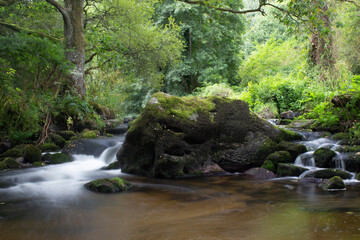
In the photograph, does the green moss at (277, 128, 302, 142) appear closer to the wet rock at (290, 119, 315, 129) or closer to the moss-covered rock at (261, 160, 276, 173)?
the moss-covered rock at (261, 160, 276, 173)

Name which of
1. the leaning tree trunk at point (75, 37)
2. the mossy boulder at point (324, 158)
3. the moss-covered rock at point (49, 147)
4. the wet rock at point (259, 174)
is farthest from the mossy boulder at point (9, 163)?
the mossy boulder at point (324, 158)

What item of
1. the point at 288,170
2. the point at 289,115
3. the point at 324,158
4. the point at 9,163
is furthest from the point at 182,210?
the point at 289,115

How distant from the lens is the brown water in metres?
3.18

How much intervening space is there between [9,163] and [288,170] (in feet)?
25.6

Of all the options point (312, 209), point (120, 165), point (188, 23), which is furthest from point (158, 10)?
point (312, 209)

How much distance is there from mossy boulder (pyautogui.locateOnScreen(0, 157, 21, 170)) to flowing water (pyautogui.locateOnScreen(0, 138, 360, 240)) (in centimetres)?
158

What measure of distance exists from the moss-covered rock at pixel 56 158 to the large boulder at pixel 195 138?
270 cm

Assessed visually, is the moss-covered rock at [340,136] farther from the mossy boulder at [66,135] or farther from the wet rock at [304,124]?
the mossy boulder at [66,135]

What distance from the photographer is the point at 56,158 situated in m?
9.27

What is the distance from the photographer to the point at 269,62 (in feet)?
80.2

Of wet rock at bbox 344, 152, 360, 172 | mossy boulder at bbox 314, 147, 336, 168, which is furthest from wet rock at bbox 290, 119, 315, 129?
wet rock at bbox 344, 152, 360, 172

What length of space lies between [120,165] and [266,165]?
405cm

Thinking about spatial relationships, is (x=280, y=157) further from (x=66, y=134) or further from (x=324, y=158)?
(x=66, y=134)

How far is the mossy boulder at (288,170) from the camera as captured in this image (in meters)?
6.64
